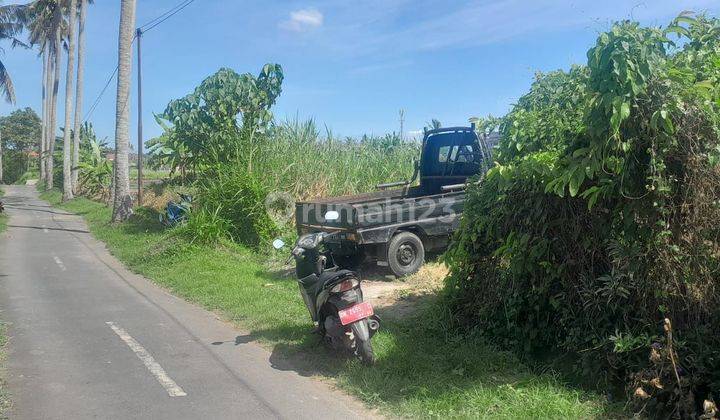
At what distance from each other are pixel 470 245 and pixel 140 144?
18.5m

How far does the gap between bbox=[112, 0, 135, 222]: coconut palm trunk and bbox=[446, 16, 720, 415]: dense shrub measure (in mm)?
15712

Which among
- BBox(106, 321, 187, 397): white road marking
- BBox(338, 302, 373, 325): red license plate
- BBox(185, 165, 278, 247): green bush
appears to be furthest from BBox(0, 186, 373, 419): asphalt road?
BBox(185, 165, 278, 247): green bush

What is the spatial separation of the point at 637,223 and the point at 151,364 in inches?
178

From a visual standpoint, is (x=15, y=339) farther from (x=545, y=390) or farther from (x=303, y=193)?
(x=303, y=193)

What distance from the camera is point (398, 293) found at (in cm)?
860

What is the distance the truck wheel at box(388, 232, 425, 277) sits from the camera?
9.47 m

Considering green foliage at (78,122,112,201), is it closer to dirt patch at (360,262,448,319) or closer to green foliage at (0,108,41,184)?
dirt patch at (360,262,448,319)

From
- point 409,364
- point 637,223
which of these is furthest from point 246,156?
point 637,223

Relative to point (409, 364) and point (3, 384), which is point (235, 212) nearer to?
point (3, 384)

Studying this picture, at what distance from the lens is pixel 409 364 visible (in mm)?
5477

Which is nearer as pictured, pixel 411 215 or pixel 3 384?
pixel 3 384

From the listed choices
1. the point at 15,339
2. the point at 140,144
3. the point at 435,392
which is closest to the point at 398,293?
the point at 435,392

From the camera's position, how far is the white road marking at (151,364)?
5180mm

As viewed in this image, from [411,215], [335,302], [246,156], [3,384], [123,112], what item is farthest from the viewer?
[123,112]
